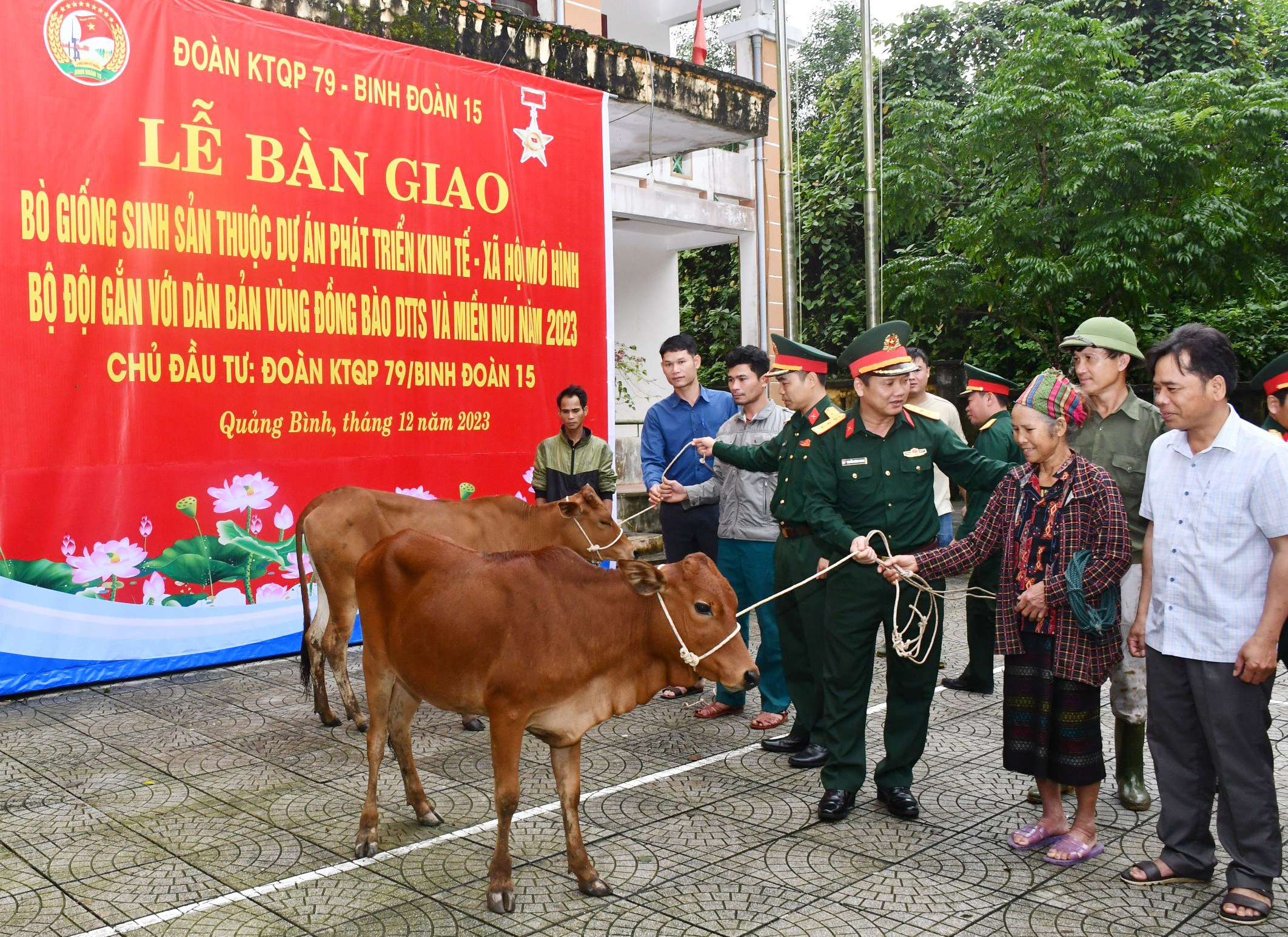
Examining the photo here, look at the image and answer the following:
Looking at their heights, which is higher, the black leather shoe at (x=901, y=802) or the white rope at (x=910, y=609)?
the white rope at (x=910, y=609)

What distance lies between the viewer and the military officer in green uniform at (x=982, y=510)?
21.0ft

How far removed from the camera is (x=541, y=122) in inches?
344

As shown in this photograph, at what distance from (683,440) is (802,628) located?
1632 millimetres

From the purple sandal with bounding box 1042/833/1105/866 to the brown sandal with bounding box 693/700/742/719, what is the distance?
2287mm

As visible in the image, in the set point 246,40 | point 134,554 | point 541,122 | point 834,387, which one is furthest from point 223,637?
point 834,387

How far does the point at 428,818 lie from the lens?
4438 mm

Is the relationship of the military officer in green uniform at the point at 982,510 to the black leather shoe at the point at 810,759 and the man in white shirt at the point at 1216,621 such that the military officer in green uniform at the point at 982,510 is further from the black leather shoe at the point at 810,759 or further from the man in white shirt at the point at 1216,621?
the man in white shirt at the point at 1216,621

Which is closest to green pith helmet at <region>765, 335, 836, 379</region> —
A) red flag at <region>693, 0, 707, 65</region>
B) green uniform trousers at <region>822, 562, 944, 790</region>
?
green uniform trousers at <region>822, 562, 944, 790</region>

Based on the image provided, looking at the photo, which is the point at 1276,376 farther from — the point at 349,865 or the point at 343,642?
the point at 343,642

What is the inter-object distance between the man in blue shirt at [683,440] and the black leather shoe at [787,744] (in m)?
1.15

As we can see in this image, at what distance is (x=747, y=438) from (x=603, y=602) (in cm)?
232

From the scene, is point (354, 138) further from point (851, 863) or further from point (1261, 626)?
point (1261, 626)

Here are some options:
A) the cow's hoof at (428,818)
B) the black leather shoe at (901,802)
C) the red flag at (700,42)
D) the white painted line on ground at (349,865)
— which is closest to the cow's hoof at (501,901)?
the white painted line on ground at (349,865)

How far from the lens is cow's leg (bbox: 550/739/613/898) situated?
12.4 ft
